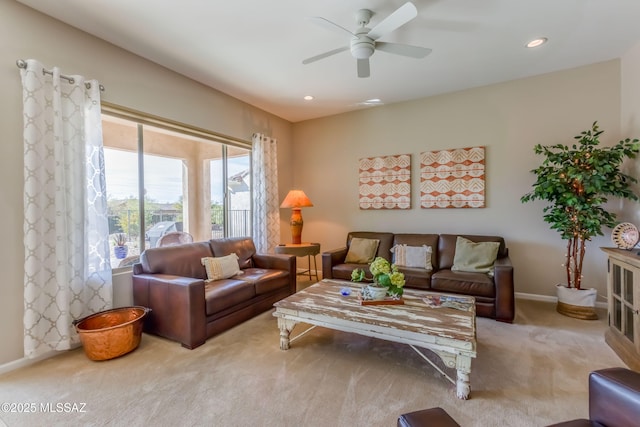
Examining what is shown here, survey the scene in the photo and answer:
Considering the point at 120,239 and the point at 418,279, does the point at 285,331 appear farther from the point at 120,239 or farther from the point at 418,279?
the point at 120,239

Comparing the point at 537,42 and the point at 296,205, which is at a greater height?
the point at 537,42

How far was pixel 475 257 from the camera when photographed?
3.40 meters

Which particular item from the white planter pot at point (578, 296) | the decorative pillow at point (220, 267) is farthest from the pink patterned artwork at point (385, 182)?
the decorative pillow at point (220, 267)

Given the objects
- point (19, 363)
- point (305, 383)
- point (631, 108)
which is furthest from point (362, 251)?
Answer: point (19, 363)

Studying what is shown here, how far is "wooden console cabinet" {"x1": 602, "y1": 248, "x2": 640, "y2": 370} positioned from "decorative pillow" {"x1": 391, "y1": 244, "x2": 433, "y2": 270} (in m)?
1.62

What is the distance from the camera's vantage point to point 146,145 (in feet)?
14.0

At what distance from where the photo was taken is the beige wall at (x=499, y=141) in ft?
11.0

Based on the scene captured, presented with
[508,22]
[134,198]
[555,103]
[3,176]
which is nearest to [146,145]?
[134,198]

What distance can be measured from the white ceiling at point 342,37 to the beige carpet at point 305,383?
2.77 m

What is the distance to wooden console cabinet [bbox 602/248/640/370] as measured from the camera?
2.07 m

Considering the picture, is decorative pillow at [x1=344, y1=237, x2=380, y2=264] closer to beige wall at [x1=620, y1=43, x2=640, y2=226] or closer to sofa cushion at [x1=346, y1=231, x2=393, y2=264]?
sofa cushion at [x1=346, y1=231, x2=393, y2=264]

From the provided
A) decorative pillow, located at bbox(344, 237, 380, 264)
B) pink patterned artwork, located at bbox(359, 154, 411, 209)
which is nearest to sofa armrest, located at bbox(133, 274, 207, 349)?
decorative pillow, located at bbox(344, 237, 380, 264)

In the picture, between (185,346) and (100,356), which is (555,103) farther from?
(100,356)

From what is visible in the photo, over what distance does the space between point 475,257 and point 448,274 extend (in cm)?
42
